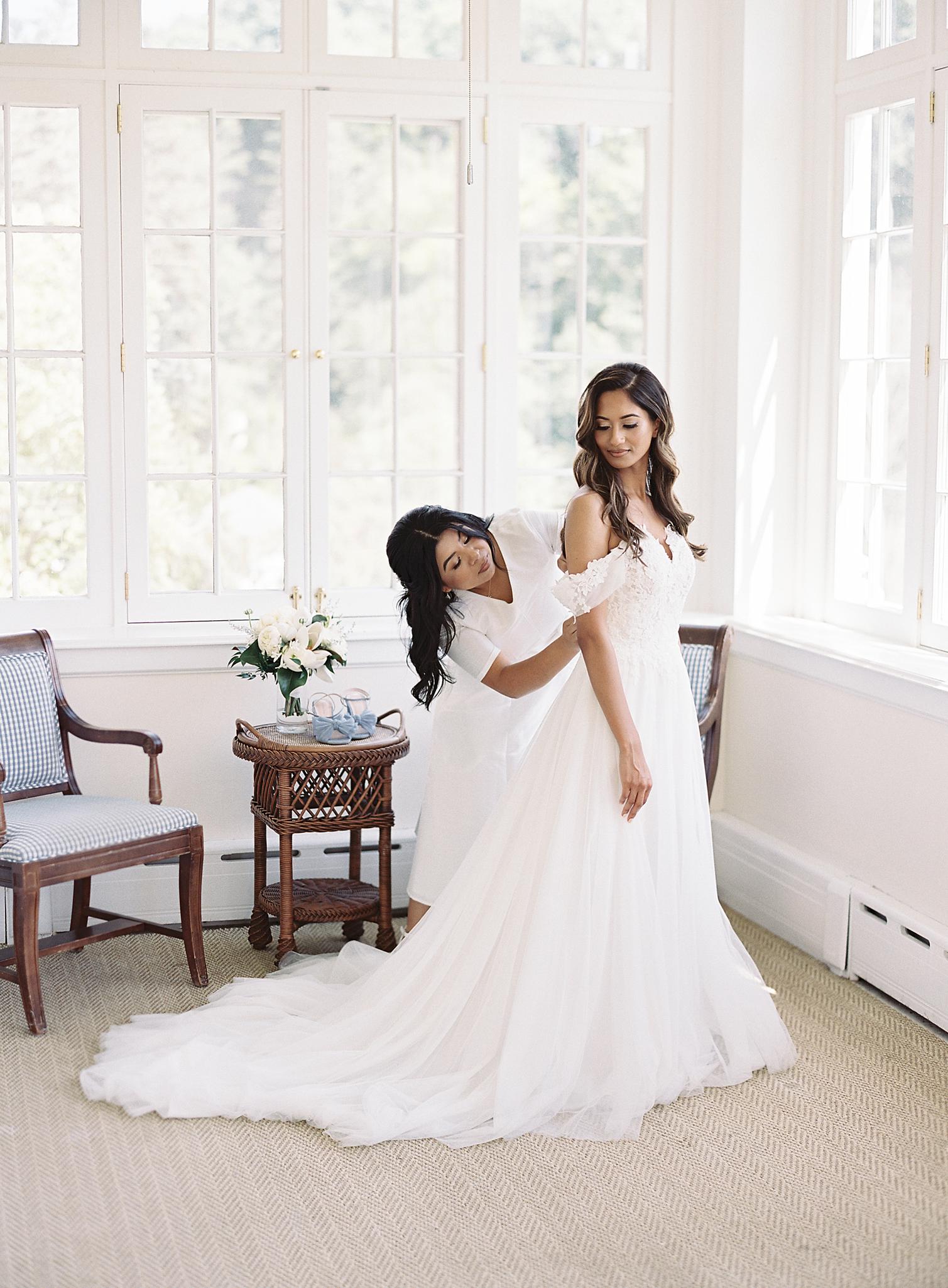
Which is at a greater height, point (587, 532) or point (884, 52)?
point (884, 52)

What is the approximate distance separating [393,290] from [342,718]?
151 cm

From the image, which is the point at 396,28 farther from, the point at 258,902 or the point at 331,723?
the point at 258,902

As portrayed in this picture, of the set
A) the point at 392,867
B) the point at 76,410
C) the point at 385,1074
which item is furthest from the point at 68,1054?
the point at 76,410

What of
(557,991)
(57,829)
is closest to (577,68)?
(57,829)

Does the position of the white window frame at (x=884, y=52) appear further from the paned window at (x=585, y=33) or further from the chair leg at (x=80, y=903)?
the chair leg at (x=80, y=903)

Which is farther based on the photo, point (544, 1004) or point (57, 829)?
point (57, 829)

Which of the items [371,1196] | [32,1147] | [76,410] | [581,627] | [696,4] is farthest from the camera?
[696,4]

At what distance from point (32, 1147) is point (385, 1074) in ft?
2.57

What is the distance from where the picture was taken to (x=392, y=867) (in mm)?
4641

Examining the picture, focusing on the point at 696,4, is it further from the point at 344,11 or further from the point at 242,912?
the point at 242,912

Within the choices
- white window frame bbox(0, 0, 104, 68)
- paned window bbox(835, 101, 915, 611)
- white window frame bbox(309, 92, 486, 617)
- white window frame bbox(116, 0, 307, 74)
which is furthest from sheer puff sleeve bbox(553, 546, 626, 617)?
white window frame bbox(0, 0, 104, 68)

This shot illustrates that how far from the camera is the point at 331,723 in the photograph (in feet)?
13.3

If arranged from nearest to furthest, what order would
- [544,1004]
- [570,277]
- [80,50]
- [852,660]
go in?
Answer: [544,1004] → [852,660] → [80,50] → [570,277]

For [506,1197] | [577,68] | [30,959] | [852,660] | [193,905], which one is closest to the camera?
[506,1197]
